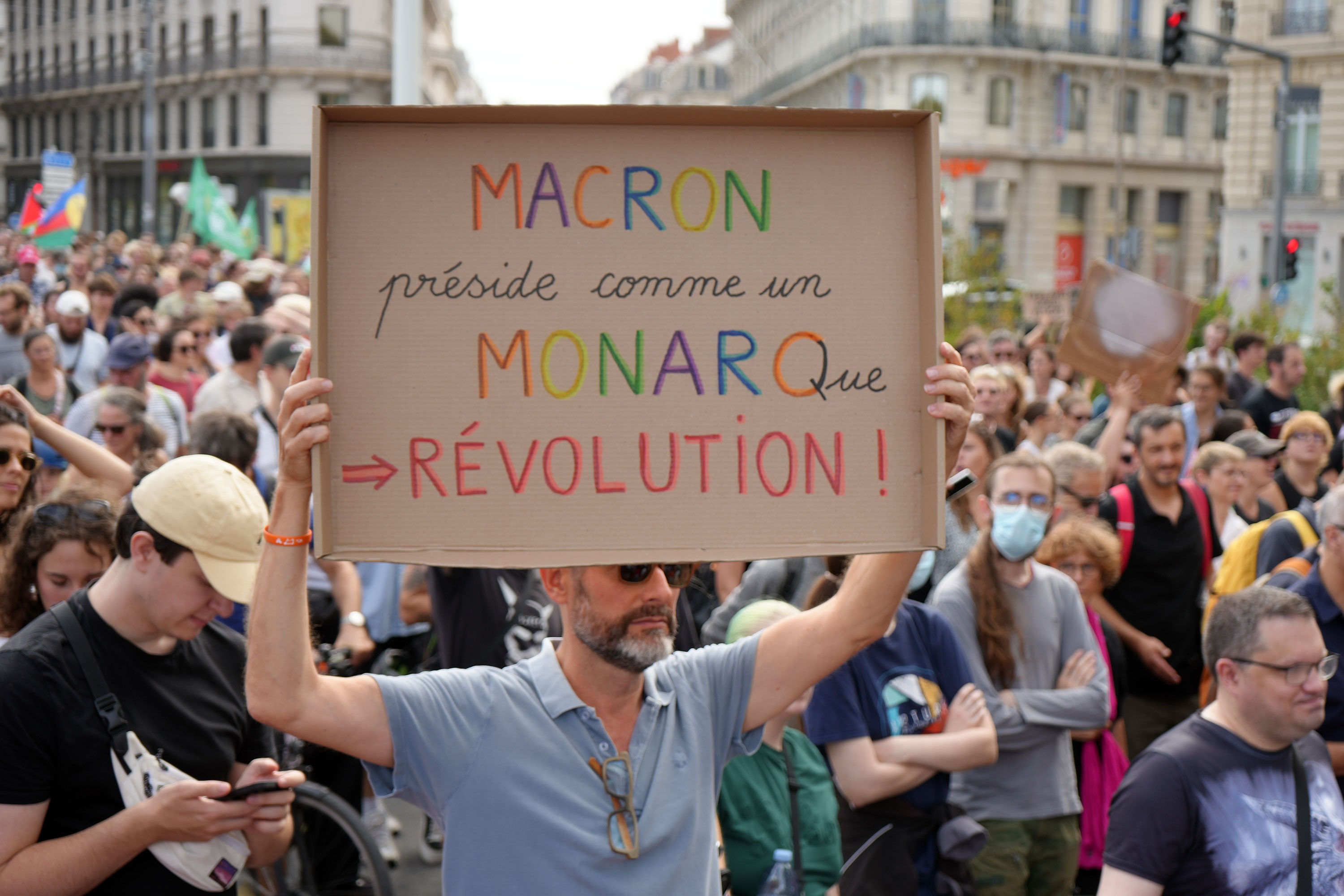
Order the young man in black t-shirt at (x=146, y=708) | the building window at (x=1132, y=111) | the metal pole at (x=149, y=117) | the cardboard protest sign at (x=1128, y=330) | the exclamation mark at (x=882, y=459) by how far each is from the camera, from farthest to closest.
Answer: the building window at (x=1132, y=111) → the metal pole at (x=149, y=117) → the cardboard protest sign at (x=1128, y=330) → the young man in black t-shirt at (x=146, y=708) → the exclamation mark at (x=882, y=459)

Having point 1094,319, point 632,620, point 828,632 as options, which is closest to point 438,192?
point 632,620

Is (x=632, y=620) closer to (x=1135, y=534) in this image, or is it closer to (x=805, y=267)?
(x=805, y=267)

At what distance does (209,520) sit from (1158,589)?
456 cm

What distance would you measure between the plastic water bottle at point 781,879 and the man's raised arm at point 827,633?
2.73 feet

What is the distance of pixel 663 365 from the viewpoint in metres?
2.24

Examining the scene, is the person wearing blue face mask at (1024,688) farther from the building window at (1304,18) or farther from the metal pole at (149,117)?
the building window at (1304,18)

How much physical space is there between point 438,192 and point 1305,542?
167 inches

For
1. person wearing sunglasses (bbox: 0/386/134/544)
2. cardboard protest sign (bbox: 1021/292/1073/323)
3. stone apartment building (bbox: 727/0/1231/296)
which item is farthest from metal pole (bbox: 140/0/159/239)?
stone apartment building (bbox: 727/0/1231/296)

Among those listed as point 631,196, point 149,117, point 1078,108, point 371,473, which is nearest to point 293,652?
point 371,473

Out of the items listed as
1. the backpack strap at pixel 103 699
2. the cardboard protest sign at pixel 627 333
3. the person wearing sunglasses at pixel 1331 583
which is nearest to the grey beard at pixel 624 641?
the cardboard protest sign at pixel 627 333

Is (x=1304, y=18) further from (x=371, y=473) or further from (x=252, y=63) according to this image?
(x=252, y=63)

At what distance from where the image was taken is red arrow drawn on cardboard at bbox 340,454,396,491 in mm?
2182

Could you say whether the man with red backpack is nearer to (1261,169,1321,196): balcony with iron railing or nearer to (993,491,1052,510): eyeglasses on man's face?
(993,491,1052,510): eyeglasses on man's face

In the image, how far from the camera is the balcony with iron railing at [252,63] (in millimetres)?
61562
